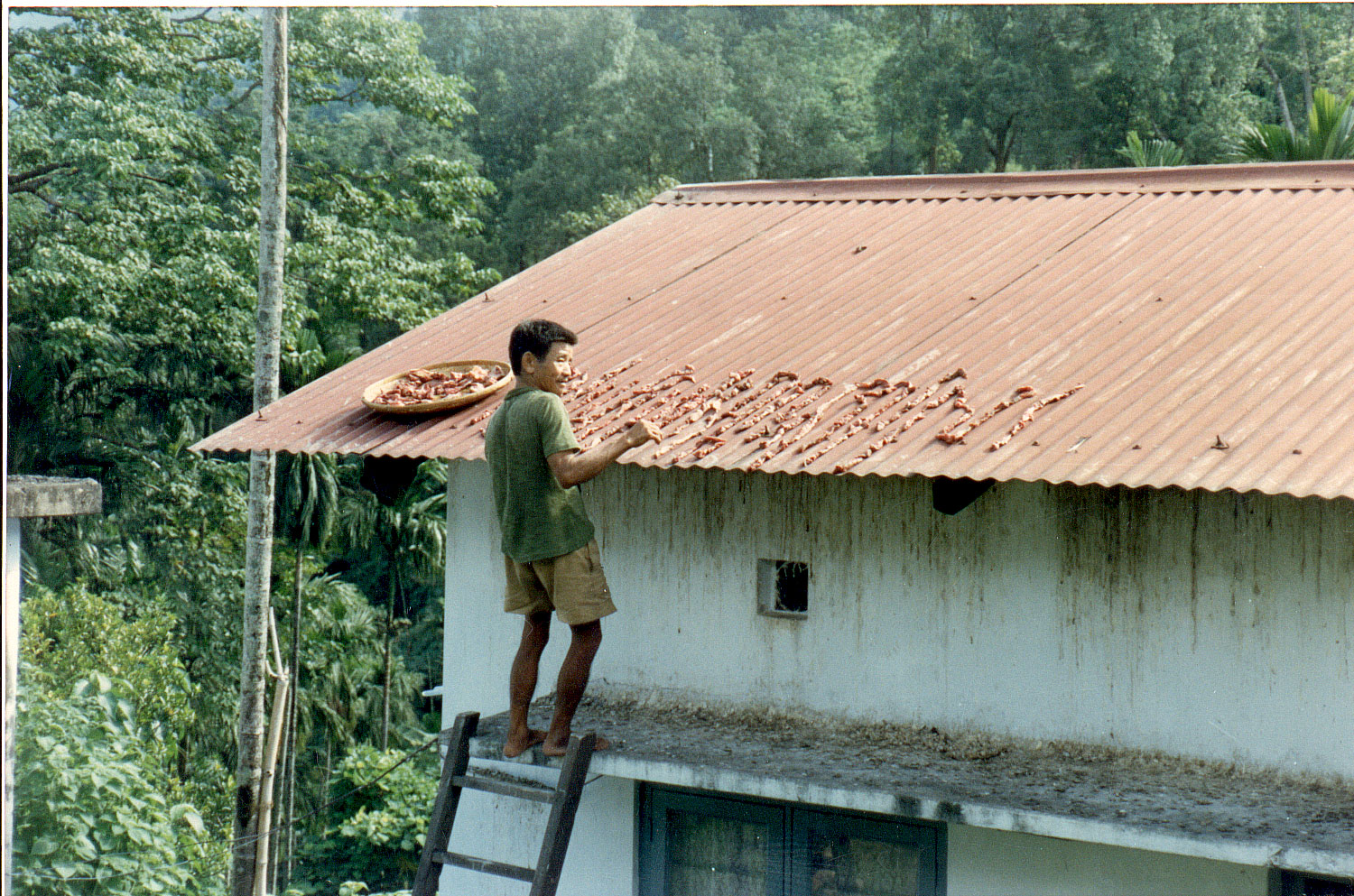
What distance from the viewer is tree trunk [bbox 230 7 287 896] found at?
1282 cm

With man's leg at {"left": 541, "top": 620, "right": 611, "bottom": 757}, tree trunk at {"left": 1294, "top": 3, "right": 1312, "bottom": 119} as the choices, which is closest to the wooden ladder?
man's leg at {"left": 541, "top": 620, "right": 611, "bottom": 757}

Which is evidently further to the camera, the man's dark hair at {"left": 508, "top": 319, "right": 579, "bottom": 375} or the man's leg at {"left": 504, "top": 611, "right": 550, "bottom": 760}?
the man's leg at {"left": 504, "top": 611, "right": 550, "bottom": 760}

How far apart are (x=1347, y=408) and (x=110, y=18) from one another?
16504 mm

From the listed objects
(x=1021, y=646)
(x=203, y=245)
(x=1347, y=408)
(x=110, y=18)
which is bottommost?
(x=1021, y=646)

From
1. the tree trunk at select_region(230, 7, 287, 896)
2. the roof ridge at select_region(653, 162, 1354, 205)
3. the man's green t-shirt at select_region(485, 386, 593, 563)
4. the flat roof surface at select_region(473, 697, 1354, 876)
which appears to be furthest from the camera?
the tree trunk at select_region(230, 7, 287, 896)

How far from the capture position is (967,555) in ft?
20.3

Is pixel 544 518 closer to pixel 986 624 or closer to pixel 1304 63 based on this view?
pixel 986 624

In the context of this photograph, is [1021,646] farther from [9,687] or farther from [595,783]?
[9,687]

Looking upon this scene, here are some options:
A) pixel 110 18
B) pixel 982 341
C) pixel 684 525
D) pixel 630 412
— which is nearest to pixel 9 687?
pixel 630 412

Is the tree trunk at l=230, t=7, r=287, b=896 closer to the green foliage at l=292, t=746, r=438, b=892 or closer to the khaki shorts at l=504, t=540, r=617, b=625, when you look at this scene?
the khaki shorts at l=504, t=540, r=617, b=625

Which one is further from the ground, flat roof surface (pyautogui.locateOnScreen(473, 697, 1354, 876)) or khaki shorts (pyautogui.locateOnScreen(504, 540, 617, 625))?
khaki shorts (pyautogui.locateOnScreen(504, 540, 617, 625))

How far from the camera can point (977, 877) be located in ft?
19.5

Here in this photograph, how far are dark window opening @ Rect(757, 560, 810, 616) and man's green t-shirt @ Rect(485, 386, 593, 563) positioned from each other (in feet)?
4.45

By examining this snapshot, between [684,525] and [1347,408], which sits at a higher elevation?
[1347,408]
